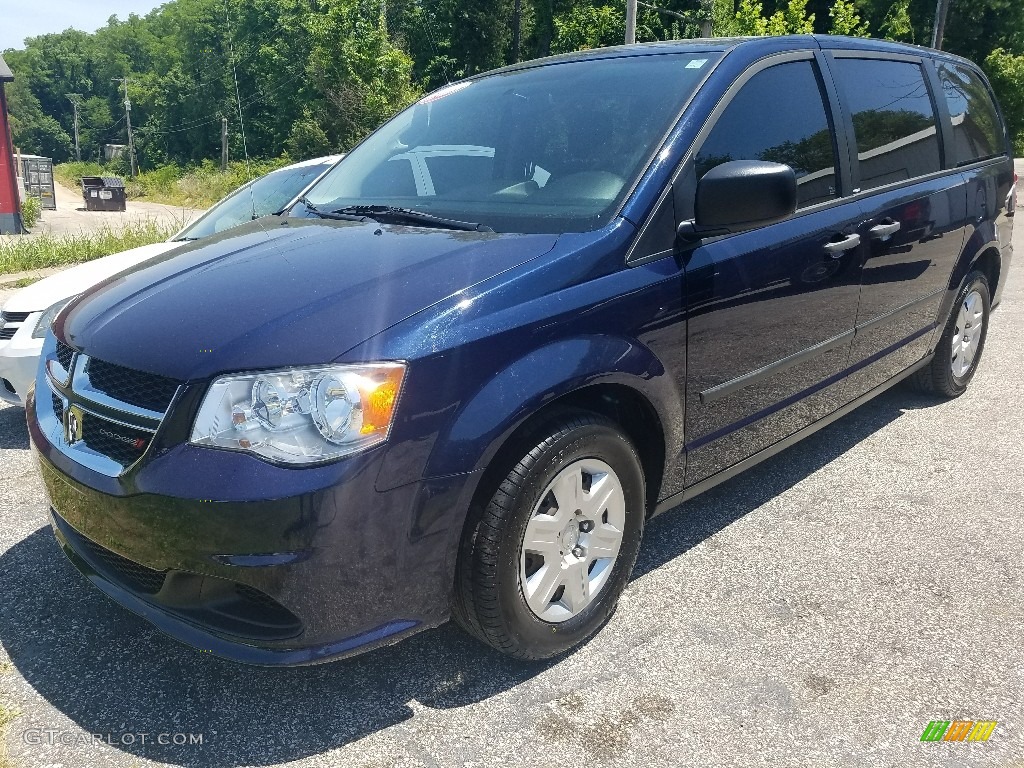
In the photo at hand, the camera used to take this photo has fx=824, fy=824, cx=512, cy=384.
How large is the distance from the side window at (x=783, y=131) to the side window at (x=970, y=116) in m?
1.53

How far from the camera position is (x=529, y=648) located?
7.97 feet

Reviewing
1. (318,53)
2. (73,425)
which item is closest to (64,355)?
(73,425)

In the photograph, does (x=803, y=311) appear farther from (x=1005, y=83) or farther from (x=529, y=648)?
(x=1005, y=83)

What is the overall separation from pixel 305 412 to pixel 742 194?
1515 millimetres

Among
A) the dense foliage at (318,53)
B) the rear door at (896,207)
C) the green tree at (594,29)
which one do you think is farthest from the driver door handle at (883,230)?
the green tree at (594,29)

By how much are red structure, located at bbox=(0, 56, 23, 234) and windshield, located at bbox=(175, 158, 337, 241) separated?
1999cm

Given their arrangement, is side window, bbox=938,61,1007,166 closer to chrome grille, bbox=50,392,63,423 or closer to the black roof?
the black roof

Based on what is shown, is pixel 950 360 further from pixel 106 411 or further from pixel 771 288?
pixel 106 411

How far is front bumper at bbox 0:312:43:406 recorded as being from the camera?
14.3 ft

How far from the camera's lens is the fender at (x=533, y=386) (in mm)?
2102

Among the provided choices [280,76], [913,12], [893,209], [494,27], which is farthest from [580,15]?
[893,209]

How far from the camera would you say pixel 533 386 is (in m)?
2.22

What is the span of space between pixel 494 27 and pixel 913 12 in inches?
960

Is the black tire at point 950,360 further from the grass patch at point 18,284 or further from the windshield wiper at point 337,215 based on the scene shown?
the grass patch at point 18,284
